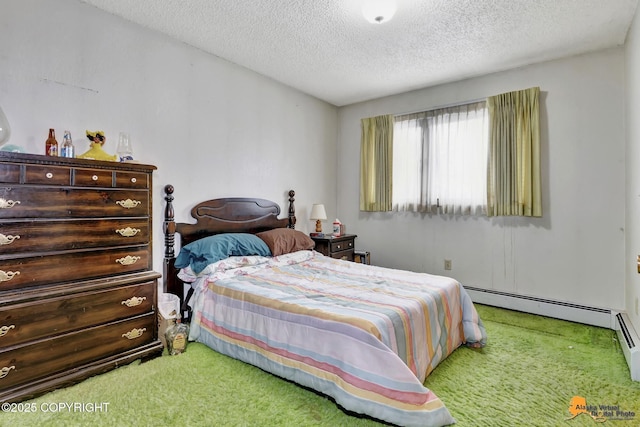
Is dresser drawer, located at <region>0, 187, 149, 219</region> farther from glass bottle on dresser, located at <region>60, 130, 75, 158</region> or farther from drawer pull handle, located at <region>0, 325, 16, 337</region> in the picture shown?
drawer pull handle, located at <region>0, 325, 16, 337</region>

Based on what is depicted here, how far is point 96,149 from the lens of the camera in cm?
220

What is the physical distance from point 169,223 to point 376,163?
278 cm

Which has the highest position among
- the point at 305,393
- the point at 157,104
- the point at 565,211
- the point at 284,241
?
the point at 157,104

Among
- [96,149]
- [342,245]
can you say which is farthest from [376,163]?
[96,149]

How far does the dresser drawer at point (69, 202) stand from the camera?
69.3 inches

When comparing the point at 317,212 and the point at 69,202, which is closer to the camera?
the point at 69,202

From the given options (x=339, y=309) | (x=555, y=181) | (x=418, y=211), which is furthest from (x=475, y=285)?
(x=339, y=309)

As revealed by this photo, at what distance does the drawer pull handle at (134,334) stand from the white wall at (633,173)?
A: 359cm

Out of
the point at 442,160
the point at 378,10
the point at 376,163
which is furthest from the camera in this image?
the point at 376,163

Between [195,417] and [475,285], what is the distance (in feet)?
10.5

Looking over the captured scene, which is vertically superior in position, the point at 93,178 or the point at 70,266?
the point at 93,178

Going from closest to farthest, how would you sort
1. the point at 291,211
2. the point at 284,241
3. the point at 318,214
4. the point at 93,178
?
1. the point at 93,178
2. the point at 284,241
3. the point at 291,211
4. the point at 318,214

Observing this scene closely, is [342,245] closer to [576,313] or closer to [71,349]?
[576,313]

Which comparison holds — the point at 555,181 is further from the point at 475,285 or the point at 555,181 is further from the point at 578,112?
the point at 475,285
